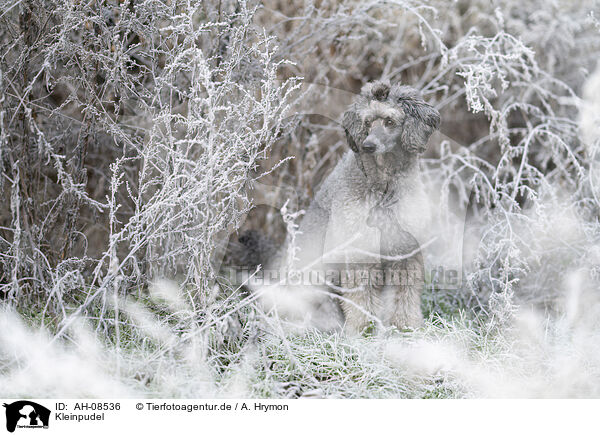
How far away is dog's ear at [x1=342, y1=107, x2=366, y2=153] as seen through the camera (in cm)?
253

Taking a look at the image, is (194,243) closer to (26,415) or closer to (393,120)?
(26,415)

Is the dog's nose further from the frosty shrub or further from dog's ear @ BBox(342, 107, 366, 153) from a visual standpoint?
the frosty shrub

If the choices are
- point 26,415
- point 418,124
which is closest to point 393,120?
point 418,124

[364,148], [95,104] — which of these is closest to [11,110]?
[95,104]

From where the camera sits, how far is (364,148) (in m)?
2.44

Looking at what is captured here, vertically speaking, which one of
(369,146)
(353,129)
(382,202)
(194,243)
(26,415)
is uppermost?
(353,129)

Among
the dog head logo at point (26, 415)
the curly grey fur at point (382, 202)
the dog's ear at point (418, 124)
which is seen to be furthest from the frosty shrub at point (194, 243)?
the dog's ear at point (418, 124)

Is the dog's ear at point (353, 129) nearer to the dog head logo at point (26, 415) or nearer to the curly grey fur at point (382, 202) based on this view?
the curly grey fur at point (382, 202)

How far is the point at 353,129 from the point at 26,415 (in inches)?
75.3

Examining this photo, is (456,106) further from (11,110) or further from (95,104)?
(11,110)

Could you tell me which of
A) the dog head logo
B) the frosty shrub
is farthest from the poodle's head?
the dog head logo

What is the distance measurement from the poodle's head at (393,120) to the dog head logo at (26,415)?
179 cm

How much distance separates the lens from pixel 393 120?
8.11 feet

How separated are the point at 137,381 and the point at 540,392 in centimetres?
177
